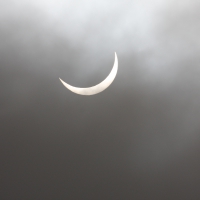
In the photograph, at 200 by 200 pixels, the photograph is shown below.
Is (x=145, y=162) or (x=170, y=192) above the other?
(x=145, y=162)

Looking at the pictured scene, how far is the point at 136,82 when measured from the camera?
4105 millimetres

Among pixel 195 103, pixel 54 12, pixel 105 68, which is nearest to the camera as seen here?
pixel 54 12

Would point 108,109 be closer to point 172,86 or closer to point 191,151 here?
point 172,86

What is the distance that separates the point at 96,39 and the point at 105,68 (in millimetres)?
412

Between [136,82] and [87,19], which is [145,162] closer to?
[136,82]

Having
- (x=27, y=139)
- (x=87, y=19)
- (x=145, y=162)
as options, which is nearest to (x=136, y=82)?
(x=87, y=19)

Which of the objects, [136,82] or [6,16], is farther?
[136,82]

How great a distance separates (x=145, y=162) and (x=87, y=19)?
241cm

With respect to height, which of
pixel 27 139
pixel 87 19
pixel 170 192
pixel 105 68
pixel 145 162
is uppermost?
pixel 87 19

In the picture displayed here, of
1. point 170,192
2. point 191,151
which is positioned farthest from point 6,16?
point 170,192

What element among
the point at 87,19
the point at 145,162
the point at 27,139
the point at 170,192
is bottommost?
the point at 170,192

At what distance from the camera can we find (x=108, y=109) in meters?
4.33

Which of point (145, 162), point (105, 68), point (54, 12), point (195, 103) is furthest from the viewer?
point (145, 162)

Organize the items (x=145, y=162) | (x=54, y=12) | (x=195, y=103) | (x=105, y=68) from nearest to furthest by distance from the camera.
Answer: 1. (x=54, y=12)
2. (x=105, y=68)
3. (x=195, y=103)
4. (x=145, y=162)
